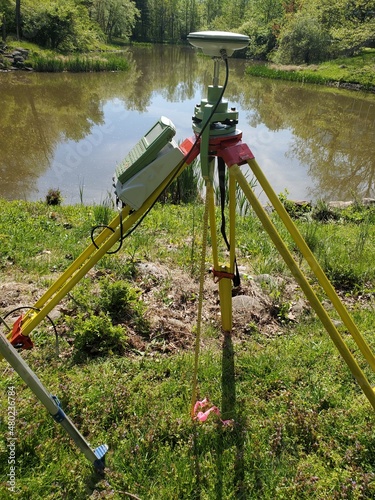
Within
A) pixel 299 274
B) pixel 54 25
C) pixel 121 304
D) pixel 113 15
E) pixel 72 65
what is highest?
pixel 113 15

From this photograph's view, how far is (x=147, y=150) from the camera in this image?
5.71ft

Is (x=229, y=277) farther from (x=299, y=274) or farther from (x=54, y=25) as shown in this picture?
(x=54, y=25)

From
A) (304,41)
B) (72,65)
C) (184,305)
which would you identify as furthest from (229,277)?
(304,41)

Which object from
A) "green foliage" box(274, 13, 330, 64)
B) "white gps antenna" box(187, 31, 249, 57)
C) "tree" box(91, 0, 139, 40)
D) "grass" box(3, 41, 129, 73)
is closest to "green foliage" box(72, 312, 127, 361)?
"white gps antenna" box(187, 31, 249, 57)

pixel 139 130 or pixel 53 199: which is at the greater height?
pixel 139 130

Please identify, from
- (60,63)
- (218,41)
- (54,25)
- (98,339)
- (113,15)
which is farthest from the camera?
(113,15)

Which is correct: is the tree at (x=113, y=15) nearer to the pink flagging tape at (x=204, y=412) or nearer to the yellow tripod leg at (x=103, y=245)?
the yellow tripod leg at (x=103, y=245)

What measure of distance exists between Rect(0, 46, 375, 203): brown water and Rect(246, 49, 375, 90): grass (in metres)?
2.11

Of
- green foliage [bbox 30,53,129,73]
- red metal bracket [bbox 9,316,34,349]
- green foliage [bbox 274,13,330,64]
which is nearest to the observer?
red metal bracket [bbox 9,316,34,349]

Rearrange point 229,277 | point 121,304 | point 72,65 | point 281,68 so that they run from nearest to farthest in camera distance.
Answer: point 229,277 < point 121,304 < point 72,65 < point 281,68

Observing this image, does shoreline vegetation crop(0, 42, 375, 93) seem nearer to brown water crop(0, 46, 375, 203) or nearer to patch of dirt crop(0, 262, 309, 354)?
brown water crop(0, 46, 375, 203)

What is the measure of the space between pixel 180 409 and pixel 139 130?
427 inches

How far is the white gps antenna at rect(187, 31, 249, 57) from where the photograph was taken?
5.18 feet

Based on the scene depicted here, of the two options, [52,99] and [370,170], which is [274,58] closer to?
[52,99]
